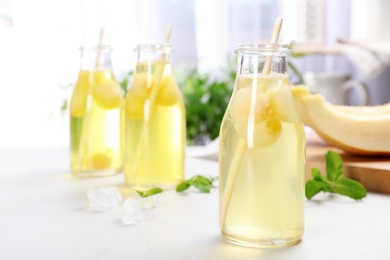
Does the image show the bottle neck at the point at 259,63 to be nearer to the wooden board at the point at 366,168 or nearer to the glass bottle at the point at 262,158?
the glass bottle at the point at 262,158

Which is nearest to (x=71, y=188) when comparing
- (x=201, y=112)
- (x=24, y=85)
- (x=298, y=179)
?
(x=298, y=179)

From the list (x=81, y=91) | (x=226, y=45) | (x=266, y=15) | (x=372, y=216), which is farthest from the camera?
(x=266, y=15)

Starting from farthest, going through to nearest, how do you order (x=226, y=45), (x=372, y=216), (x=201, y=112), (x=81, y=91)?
(x=226, y=45) → (x=201, y=112) → (x=81, y=91) → (x=372, y=216)

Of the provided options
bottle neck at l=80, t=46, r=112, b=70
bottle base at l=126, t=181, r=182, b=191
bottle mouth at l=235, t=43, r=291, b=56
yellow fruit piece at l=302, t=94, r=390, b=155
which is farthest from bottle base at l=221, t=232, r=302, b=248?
bottle neck at l=80, t=46, r=112, b=70

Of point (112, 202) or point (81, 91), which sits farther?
point (81, 91)

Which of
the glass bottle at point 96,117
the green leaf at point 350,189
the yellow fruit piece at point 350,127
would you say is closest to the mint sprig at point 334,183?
the green leaf at point 350,189

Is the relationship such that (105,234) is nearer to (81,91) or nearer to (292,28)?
(81,91)

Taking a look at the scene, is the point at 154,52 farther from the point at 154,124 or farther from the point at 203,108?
the point at 203,108
